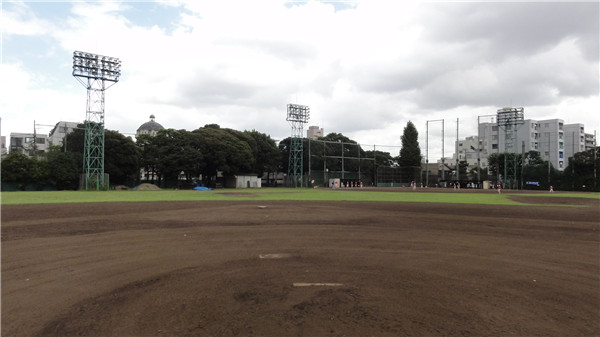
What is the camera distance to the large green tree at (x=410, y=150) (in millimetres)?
80812

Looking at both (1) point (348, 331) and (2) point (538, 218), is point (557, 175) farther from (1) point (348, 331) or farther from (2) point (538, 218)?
(1) point (348, 331)

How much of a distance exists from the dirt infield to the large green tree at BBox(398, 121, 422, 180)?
71.1m

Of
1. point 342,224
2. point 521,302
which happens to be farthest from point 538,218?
point 521,302

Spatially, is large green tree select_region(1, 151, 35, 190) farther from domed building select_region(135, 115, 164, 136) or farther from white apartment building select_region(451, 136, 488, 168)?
white apartment building select_region(451, 136, 488, 168)

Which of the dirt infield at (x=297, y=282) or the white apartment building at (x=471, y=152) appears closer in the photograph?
the dirt infield at (x=297, y=282)

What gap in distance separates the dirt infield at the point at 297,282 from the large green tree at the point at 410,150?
7111cm

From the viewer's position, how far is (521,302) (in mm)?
5367

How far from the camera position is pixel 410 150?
81.3m

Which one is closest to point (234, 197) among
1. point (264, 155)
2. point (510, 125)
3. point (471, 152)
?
point (264, 155)

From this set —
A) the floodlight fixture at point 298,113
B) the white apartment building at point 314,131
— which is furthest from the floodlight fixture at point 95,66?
the white apartment building at point 314,131

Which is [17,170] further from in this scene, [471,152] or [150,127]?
[471,152]

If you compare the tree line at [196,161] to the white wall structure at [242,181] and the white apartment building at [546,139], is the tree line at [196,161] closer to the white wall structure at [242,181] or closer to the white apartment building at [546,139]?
the white wall structure at [242,181]

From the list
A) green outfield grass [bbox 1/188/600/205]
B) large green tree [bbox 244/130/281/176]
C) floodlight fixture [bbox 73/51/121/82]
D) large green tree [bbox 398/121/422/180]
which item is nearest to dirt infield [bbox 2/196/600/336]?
green outfield grass [bbox 1/188/600/205]

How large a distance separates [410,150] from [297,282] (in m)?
79.9
